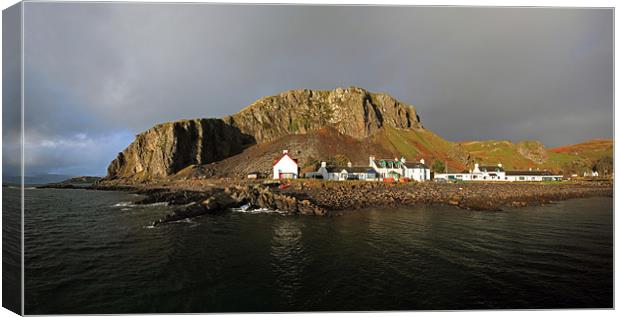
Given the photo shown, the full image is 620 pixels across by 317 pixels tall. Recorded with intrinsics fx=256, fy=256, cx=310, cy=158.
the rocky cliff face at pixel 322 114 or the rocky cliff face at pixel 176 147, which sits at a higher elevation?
the rocky cliff face at pixel 322 114

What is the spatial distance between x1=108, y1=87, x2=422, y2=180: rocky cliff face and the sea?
56667mm

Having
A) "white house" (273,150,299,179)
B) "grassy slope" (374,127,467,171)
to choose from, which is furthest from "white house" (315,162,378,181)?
"grassy slope" (374,127,467,171)

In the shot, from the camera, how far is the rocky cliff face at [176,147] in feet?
240

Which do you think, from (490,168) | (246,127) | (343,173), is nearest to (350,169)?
(343,173)

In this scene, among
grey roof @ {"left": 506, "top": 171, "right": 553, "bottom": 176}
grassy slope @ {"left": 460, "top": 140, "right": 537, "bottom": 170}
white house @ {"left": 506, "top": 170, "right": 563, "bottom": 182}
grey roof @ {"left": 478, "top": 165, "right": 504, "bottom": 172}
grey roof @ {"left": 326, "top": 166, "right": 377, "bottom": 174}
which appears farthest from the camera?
grassy slope @ {"left": 460, "top": 140, "right": 537, "bottom": 170}

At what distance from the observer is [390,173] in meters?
37.6

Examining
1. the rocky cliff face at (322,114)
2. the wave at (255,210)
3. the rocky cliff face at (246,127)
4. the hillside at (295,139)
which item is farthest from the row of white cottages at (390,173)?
the rocky cliff face at (246,127)

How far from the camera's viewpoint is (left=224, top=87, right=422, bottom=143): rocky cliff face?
6581 cm

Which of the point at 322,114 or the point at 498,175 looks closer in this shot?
the point at 498,175

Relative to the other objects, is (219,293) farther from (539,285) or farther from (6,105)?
(539,285)

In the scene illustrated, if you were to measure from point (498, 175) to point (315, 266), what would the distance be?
131ft

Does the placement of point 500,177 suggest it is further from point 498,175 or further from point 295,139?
point 295,139

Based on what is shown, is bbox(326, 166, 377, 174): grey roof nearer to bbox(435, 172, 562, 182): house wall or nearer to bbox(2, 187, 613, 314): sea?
bbox(435, 172, 562, 182): house wall

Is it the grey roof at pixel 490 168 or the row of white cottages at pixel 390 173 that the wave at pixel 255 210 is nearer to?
the row of white cottages at pixel 390 173
